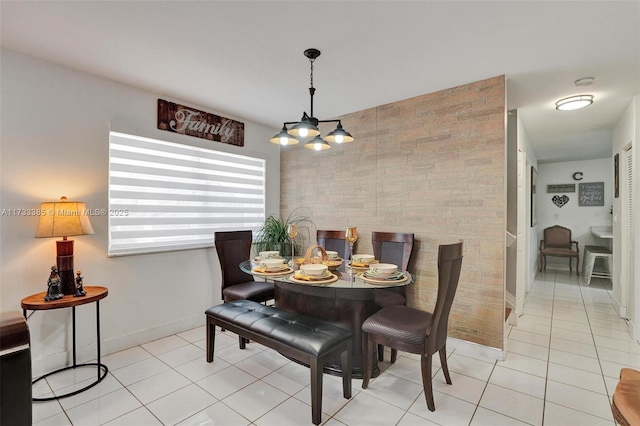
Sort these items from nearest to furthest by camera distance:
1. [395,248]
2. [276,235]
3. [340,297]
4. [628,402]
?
1. [628,402]
2. [340,297]
3. [395,248]
4. [276,235]

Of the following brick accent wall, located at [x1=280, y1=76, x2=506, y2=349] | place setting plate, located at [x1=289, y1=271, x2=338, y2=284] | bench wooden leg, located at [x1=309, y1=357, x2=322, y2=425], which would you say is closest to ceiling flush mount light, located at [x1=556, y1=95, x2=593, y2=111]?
brick accent wall, located at [x1=280, y1=76, x2=506, y2=349]

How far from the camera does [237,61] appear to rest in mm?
2543

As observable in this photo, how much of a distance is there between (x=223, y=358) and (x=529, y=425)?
2391 millimetres

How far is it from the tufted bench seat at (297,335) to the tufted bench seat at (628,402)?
4.59 ft

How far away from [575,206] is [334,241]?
20.6 feet

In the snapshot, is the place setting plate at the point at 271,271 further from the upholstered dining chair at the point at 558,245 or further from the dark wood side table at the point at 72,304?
the upholstered dining chair at the point at 558,245

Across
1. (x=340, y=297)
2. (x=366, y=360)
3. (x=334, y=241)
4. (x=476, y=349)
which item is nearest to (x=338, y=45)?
(x=340, y=297)

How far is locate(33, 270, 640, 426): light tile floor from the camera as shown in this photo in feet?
6.47

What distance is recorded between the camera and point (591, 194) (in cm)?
658

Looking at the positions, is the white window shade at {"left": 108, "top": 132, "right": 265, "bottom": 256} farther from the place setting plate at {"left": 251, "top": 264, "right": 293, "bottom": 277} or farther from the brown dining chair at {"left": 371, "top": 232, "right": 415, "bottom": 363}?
the brown dining chair at {"left": 371, "top": 232, "right": 415, "bottom": 363}

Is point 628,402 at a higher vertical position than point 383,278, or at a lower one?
lower

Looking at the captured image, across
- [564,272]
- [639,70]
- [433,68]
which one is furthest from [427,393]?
[564,272]

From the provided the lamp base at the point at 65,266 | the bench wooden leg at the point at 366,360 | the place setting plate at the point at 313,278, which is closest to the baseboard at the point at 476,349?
the bench wooden leg at the point at 366,360

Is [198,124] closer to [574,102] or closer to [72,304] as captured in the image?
[72,304]
